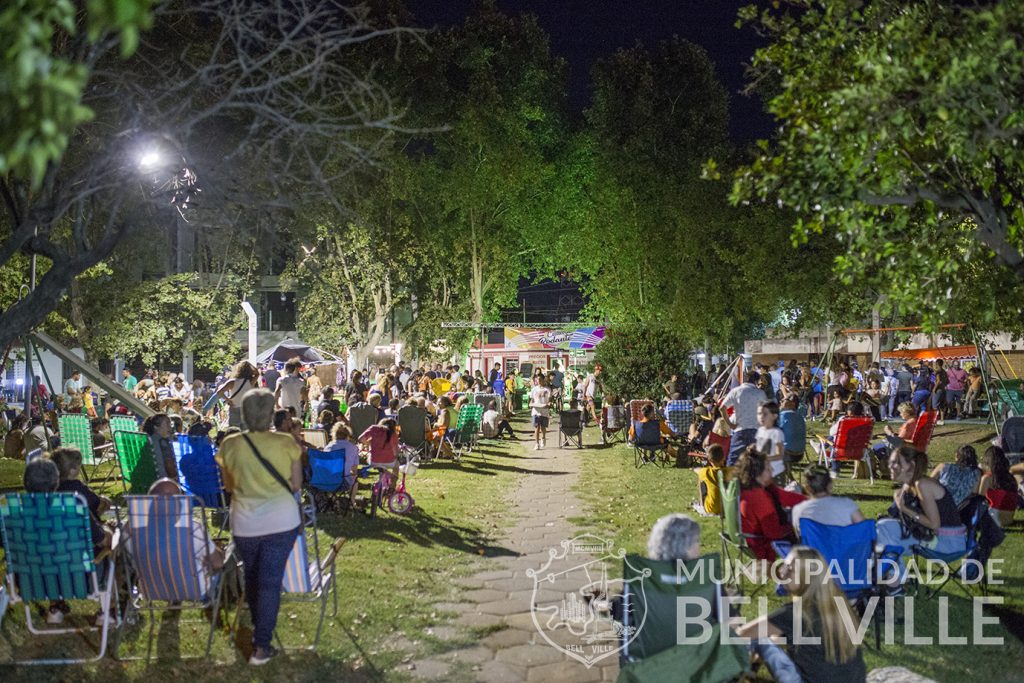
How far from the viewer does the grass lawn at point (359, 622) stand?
5047mm

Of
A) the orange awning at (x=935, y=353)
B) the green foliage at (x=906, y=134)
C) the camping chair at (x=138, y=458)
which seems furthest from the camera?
the orange awning at (x=935, y=353)

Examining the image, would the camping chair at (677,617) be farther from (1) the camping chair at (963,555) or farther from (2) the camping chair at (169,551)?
(1) the camping chair at (963,555)

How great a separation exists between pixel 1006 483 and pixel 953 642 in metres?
3.93

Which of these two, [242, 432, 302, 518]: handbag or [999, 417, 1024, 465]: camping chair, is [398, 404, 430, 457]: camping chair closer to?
[999, 417, 1024, 465]: camping chair

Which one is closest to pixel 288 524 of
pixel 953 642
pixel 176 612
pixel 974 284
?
pixel 176 612

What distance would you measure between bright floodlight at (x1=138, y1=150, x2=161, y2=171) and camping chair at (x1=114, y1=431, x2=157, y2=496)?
117 inches

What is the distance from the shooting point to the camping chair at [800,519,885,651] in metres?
5.38

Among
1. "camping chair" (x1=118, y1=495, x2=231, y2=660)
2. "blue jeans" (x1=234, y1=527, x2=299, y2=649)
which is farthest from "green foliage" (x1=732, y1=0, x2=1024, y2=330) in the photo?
"camping chair" (x1=118, y1=495, x2=231, y2=660)

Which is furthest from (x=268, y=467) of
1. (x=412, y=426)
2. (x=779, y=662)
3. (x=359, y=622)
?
(x=412, y=426)

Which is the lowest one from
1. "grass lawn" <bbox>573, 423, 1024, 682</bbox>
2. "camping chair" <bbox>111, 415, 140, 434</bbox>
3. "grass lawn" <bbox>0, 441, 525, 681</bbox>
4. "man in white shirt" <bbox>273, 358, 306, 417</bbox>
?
"grass lawn" <bbox>573, 423, 1024, 682</bbox>

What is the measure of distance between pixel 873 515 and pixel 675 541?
6741mm

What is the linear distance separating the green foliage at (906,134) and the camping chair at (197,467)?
19.8 feet

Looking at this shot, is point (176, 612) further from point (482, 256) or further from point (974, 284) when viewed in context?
point (482, 256)

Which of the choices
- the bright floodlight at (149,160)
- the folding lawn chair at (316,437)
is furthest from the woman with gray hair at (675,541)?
the folding lawn chair at (316,437)
